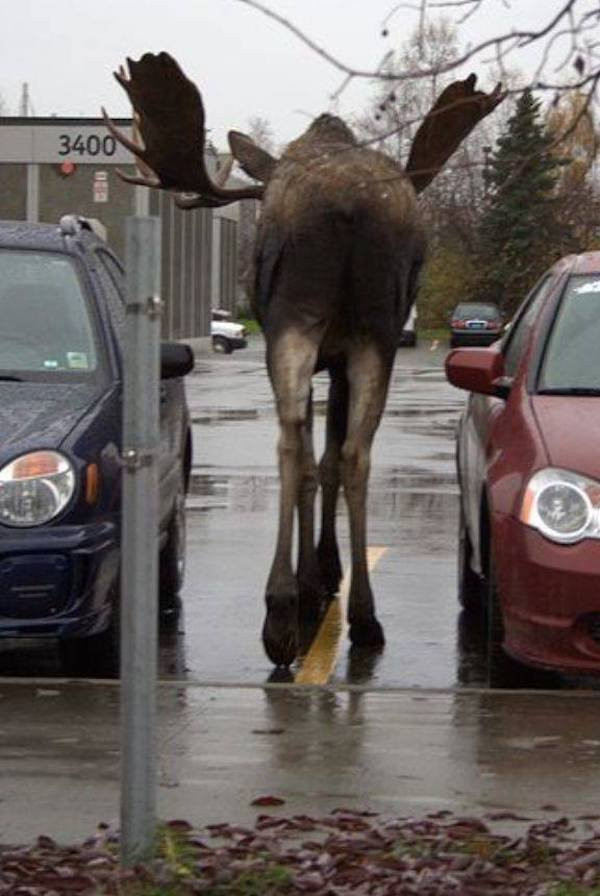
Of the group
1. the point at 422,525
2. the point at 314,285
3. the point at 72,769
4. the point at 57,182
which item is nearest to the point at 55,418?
the point at 314,285

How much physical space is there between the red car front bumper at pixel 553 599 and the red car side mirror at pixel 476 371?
1.25 m

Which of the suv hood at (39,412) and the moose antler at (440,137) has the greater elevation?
the moose antler at (440,137)

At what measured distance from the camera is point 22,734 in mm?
7043

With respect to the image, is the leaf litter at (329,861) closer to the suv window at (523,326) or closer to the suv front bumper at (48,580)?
the suv front bumper at (48,580)

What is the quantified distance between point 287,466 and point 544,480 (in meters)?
1.44

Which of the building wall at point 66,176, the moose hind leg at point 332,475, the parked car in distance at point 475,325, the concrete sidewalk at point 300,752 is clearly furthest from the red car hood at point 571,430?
the parked car in distance at point 475,325

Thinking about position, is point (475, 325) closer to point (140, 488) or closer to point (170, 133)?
point (170, 133)

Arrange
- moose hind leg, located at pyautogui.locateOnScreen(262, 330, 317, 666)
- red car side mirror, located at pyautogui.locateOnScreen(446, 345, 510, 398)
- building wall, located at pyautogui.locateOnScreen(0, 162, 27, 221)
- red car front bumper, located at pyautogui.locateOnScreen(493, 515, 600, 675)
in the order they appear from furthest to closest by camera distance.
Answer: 1. building wall, located at pyautogui.locateOnScreen(0, 162, 27, 221)
2. red car side mirror, located at pyautogui.locateOnScreen(446, 345, 510, 398)
3. moose hind leg, located at pyautogui.locateOnScreen(262, 330, 317, 666)
4. red car front bumper, located at pyautogui.locateOnScreen(493, 515, 600, 675)

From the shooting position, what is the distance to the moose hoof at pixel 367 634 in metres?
8.97

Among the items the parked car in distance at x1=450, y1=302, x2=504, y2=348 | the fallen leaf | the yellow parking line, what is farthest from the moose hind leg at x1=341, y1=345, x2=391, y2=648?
the parked car in distance at x1=450, y1=302, x2=504, y2=348

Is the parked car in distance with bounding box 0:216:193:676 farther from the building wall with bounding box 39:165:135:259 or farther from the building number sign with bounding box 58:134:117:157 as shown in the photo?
the building number sign with bounding box 58:134:117:157

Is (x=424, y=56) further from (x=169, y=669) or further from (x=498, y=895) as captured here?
(x=169, y=669)

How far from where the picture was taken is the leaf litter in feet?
16.8

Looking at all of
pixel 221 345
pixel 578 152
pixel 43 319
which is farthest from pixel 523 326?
pixel 221 345
